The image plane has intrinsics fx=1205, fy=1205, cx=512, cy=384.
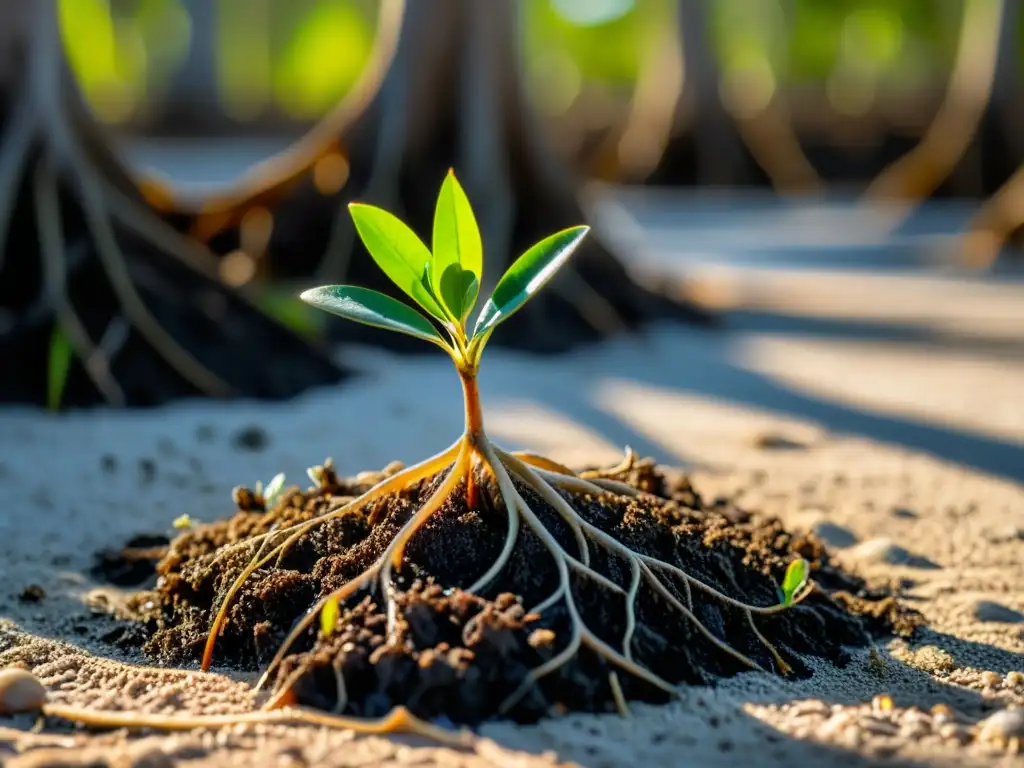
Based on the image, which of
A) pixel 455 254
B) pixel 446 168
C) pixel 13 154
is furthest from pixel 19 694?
pixel 446 168

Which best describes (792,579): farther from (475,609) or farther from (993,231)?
(993,231)

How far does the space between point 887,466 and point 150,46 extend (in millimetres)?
29308

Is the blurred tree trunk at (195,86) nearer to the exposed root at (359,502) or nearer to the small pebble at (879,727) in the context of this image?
the exposed root at (359,502)

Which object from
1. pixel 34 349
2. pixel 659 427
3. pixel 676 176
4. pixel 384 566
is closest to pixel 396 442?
pixel 659 427

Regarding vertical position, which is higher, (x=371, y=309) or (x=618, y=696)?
(x=371, y=309)

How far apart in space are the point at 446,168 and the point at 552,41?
1092 inches

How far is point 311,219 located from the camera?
5.95m

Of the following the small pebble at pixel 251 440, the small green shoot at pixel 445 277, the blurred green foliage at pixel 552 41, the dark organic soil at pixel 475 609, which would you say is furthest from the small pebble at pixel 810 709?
the blurred green foliage at pixel 552 41

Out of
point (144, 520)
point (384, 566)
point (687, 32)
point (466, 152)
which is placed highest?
point (687, 32)

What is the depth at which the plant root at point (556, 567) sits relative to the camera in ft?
5.68

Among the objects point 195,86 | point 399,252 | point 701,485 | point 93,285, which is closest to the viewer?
point 399,252

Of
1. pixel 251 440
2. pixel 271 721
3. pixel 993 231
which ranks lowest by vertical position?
pixel 251 440

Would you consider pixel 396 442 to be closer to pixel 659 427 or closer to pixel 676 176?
pixel 659 427

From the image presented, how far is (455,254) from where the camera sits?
1909 mm
